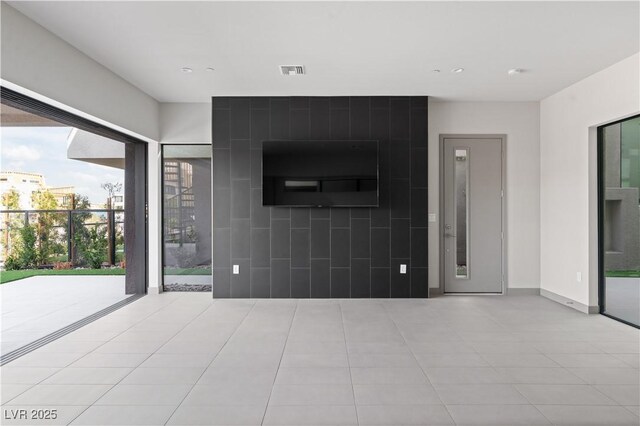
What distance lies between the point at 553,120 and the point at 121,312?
A: 6.08 m

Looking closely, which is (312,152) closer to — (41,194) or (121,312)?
(121,312)

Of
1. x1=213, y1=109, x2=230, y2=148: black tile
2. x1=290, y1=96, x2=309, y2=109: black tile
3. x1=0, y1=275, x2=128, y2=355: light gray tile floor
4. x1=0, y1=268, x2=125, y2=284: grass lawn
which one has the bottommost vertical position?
x1=0, y1=275, x2=128, y2=355: light gray tile floor

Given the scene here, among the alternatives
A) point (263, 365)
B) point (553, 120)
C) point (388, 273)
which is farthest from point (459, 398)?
point (553, 120)

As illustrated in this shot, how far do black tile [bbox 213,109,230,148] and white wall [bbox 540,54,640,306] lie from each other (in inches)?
174

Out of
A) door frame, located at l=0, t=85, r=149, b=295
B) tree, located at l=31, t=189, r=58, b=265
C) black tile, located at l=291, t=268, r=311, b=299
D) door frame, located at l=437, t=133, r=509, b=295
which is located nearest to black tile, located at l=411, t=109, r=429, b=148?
door frame, located at l=437, t=133, r=509, b=295

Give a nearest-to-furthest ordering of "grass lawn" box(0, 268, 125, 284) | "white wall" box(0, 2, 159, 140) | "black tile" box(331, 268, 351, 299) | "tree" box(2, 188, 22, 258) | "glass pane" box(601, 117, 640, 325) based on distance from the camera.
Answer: "white wall" box(0, 2, 159, 140) < "black tile" box(331, 268, 351, 299) < "glass pane" box(601, 117, 640, 325) < "tree" box(2, 188, 22, 258) < "grass lawn" box(0, 268, 125, 284)

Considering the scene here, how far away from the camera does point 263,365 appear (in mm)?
3113

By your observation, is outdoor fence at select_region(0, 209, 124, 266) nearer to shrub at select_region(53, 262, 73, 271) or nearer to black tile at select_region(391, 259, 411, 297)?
shrub at select_region(53, 262, 73, 271)

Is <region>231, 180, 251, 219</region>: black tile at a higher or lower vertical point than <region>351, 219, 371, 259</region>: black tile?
higher

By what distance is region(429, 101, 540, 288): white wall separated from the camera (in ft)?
18.6

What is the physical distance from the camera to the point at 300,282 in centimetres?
541

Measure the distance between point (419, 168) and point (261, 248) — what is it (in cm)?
243

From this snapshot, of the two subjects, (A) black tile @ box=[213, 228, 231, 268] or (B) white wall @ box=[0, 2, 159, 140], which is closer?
(B) white wall @ box=[0, 2, 159, 140]

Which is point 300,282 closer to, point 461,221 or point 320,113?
point 320,113
